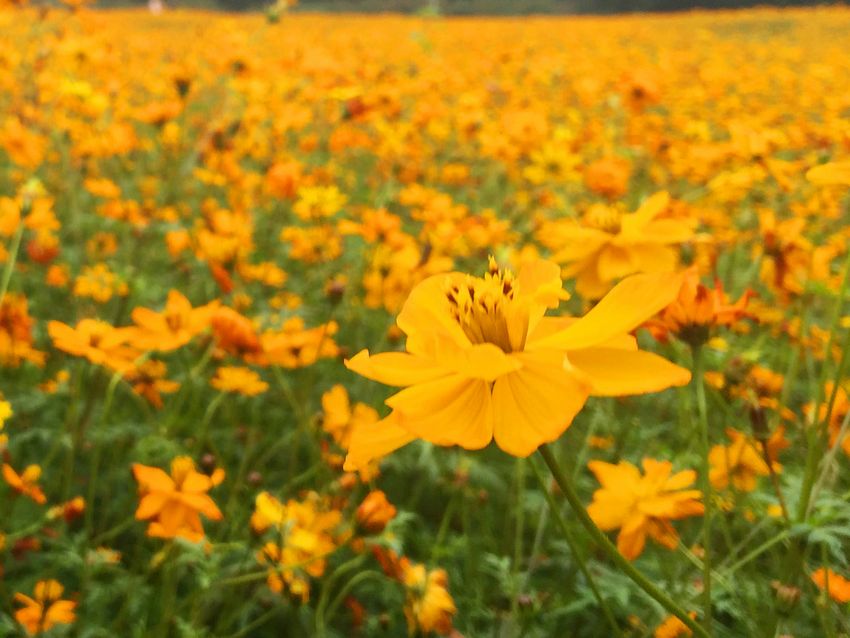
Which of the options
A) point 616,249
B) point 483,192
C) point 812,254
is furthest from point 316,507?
point 483,192

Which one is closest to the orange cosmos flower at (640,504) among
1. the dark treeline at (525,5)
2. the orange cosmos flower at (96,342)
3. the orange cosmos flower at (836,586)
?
the orange cosmos flower at (836,586)

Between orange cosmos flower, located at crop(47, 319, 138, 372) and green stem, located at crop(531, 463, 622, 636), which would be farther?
orange cosmos flower, located at crop(47, 319, 138, 372)

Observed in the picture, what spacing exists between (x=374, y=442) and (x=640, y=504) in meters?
0.43

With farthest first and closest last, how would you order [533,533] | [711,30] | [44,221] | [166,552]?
[711,30] → [44,221] → [533,533] → [166,552]

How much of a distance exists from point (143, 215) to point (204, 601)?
4.64 feet

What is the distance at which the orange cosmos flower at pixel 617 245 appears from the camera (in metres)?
1.01

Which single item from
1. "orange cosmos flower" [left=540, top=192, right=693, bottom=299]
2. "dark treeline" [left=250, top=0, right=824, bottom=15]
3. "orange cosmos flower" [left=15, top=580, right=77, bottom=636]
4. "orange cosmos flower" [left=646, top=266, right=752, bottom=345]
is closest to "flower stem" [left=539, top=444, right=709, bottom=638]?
"orange cosmos flower" [left=646, top=266, right=752, bottom=345]

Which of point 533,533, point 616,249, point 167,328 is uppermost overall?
point 616,249

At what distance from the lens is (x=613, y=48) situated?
22.9 ft

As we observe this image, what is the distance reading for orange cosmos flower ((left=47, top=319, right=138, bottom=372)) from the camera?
0.97m

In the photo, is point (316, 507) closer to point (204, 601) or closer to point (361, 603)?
point (204, 601)

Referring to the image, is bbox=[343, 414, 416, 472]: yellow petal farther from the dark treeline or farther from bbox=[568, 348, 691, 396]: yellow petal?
the dark treeline

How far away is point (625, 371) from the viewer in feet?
1.64

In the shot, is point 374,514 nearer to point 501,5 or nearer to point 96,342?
point 96,342
